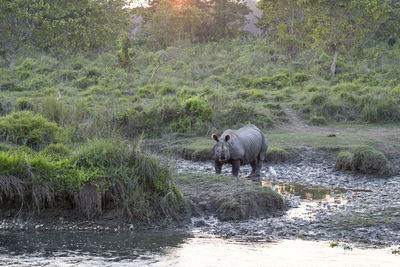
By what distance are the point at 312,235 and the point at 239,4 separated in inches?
A: 1672

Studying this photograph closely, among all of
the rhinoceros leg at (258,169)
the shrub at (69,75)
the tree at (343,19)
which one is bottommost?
the rhinoceros leg at (258,169)

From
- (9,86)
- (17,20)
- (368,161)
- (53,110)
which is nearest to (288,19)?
(17,20)

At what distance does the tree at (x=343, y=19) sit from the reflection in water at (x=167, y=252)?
22.9 meters

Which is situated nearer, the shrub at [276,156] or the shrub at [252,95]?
the shrub at [276,156]

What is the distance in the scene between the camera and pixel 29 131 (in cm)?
1231

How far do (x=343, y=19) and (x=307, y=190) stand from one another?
20.6m

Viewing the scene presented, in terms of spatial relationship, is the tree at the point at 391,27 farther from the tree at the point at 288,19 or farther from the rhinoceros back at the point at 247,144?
the rhinoceros back at the point at 247,144

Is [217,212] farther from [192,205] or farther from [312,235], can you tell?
[312,235]

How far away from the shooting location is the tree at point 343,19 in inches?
1139

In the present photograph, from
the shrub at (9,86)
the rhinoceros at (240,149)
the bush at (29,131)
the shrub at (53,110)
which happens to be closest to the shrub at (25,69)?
the shrub at (9,86)

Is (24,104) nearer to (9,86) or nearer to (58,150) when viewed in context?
(9,86)

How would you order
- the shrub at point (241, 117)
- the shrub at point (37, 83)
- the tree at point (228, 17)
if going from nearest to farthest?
1. the shrub at point (241, 117)
2. the shrub at point (37, 83)
3. the tree at point (228, 17)

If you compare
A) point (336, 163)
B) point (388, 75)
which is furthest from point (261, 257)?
point (388, 75)

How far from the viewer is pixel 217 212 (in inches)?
364
